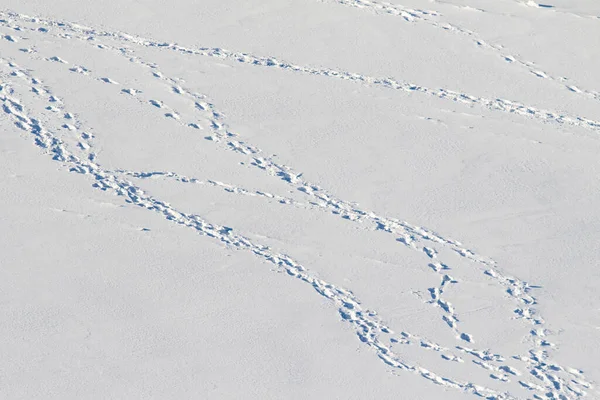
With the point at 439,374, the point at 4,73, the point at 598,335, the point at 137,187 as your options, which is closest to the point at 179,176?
the point at 137,187

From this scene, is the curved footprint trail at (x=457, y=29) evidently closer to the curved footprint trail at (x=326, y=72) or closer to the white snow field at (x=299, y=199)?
the white snow field at (x=299, y=199)

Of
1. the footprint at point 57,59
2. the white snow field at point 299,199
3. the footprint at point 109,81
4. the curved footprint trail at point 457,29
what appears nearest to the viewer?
the white snow field at point 299,199

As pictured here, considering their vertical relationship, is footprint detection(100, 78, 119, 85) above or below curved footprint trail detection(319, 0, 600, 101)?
below

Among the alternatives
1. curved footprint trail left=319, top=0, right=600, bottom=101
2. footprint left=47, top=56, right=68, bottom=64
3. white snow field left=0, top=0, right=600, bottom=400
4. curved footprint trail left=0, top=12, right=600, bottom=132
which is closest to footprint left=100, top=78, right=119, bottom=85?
white snow field left=0, top=0, right=600, bottom=400

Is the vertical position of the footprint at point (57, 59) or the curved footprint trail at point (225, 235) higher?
the footprint at point (57, 59)

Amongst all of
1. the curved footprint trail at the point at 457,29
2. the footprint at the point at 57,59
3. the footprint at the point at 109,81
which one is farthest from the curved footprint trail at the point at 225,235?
the curved footprint trail at the point at 457,29

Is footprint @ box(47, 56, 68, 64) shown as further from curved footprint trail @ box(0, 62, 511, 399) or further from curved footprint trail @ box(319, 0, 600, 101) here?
curved footprint trail @ box(319, 0, 600, 101)

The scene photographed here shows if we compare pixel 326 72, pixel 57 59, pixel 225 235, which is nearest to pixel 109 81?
pixel 57 59
